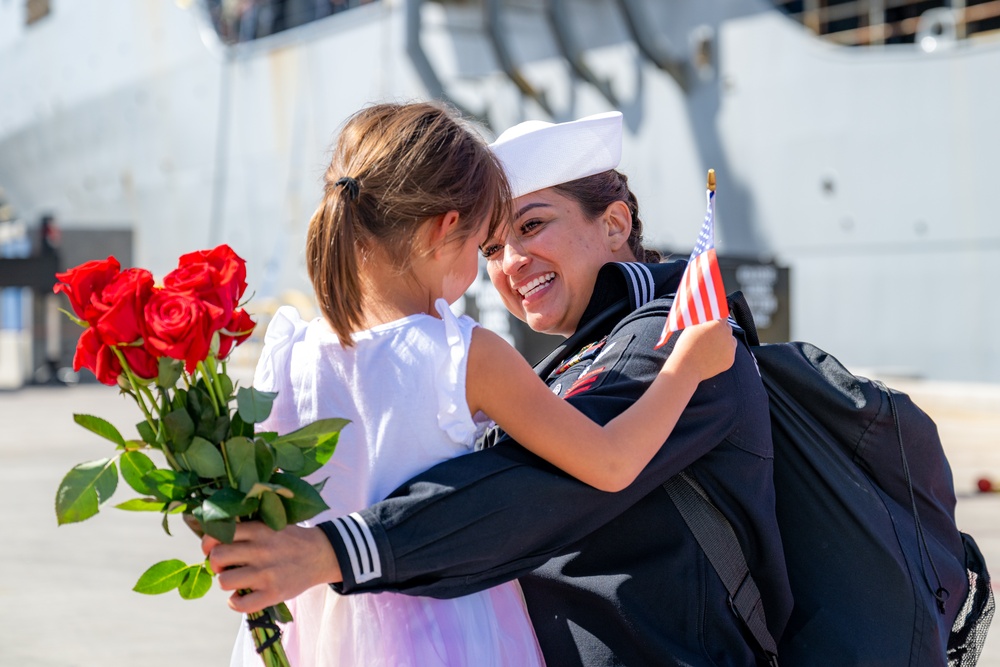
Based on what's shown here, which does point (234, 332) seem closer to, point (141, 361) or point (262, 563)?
point (141, 361)

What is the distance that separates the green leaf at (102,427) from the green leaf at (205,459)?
10 centimetres

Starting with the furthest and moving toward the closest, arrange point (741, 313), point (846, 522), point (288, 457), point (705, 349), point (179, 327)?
point (741, 313) < point (846, 522) < point (705, 349) < point (288, 457) < point (179, 327)

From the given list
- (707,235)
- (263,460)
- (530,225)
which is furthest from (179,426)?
(530,225)

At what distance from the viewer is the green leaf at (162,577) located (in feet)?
5.31

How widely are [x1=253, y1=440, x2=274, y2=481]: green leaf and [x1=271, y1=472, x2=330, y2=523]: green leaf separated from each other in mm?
30

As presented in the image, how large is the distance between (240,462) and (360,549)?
21 centimetres

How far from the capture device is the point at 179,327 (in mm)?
1477

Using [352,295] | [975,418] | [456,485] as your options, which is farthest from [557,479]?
[975,418]

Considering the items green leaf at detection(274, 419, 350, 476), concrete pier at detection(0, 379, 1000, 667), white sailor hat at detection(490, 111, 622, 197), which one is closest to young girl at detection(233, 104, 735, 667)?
green leaf at detection(274, 419, 350, 476)

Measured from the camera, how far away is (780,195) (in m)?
15.3

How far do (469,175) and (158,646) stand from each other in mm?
3597

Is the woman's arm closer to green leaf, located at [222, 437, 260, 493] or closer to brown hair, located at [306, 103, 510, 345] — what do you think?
brown hair, located at [306, 103, 510, 345]

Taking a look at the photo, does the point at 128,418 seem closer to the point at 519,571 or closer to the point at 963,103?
the point at 963,103

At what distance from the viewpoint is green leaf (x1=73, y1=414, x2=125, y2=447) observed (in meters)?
1.57
